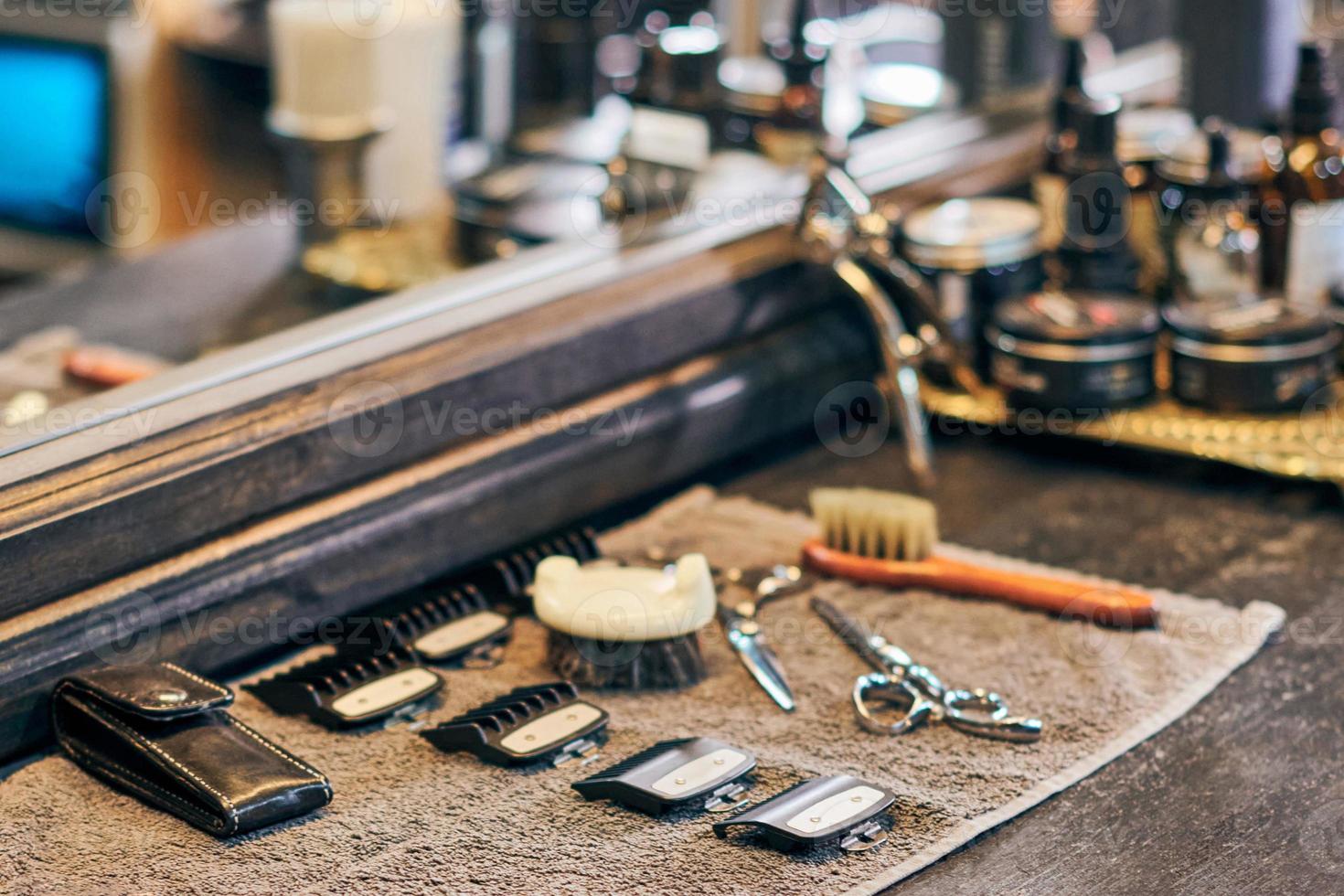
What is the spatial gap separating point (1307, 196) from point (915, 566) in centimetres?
48

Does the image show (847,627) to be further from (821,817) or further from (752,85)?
(752,85)

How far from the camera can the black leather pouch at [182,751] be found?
77 cm

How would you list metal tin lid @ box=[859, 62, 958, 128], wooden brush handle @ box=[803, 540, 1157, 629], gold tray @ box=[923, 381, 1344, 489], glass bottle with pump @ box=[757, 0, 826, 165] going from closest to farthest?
wooden brush handle @ box=[803, 540, 1157, 629] < gold tray @ box=[923, 381, 1344, 489] < glass bottle with pump @ box=[757, 0, 826, 165] < metal tin lid @ box=[859, 62, 958, 128]

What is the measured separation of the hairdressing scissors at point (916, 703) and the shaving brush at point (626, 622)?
91 mm

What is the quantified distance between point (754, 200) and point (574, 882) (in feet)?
2.24

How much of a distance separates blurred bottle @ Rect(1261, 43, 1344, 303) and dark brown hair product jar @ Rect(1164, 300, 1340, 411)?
45mm

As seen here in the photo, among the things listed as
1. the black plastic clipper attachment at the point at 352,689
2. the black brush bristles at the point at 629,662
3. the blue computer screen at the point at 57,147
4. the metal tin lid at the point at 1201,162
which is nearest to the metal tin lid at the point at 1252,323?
the metal tin lid at the point at 1201,162

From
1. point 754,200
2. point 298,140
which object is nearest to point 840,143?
point 754,200

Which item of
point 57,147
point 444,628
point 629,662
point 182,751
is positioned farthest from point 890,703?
point 57,147

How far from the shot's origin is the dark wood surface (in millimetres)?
753

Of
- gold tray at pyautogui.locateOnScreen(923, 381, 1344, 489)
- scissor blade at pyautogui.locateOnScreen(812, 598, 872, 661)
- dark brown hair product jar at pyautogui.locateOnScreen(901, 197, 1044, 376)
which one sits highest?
dark brown hair product jar at pyautogui.locateOnScreen(901, 197, 1044, 376)

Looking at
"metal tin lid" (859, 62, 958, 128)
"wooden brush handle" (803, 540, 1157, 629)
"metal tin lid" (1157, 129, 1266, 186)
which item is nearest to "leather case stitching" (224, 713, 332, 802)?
"wooden brush handle" (803, 540, 1157, 629)

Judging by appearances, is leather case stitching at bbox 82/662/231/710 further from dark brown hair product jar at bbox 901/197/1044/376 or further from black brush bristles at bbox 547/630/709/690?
dark brown hair product jar at bbox 901/197/1044/376

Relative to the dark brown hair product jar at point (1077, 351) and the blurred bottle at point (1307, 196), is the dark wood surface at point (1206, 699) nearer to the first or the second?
the dark brown hair product jar at point (1077, 351)
